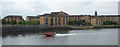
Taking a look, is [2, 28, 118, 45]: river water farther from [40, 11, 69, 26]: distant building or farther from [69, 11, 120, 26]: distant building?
[69, 11, 120, 26]: distant building

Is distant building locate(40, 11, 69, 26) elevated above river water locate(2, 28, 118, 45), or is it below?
above

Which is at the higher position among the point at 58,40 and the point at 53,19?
the point at 53,19

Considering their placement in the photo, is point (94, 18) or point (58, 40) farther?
point (94, 18)

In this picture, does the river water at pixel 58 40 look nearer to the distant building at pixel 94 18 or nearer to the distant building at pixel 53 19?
the distant building at pixel 53 19

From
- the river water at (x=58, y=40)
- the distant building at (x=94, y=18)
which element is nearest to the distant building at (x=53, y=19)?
the river water at (x=58, y=40)

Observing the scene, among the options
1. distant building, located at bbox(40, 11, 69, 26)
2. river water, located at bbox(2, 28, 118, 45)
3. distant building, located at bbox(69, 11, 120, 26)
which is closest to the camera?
river water, located at bbox(2, 28, 118, 45)

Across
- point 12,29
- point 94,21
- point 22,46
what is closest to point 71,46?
point 22,46

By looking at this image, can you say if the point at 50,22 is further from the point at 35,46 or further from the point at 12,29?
the point at 35,46

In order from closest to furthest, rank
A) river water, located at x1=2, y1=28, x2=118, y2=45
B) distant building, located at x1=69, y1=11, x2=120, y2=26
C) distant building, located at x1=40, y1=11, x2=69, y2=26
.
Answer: river water, located at x1=2, y1=28, x2=118, y2=45
distant building, located at x1=40, y1=11, x2=69, y2=26
distant building, located at x1=69, y1=11, x2=120, y2=26

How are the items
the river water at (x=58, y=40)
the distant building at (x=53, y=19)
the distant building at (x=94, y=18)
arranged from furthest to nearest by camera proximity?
the distant building at (x=94, y=18)
the distant building at (x=53, y=19)
the river water at (x=58, y=40)

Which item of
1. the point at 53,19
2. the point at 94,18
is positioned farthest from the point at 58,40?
the point at 94,18

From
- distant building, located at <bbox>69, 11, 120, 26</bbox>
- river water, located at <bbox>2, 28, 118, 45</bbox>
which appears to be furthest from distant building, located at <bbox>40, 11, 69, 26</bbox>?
distant building, located at <bbox>69, 11, 120, 26</bbox>

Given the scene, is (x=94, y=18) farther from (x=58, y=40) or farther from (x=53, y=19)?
(x=58, y=40)

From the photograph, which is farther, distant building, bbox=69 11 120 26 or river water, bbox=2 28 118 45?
distant building, bbox=69 11 120 26
